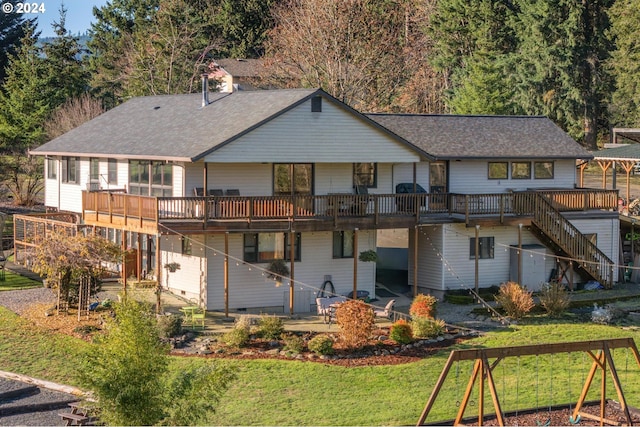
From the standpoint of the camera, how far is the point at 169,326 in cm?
3053

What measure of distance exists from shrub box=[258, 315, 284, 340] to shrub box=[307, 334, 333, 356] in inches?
55.6

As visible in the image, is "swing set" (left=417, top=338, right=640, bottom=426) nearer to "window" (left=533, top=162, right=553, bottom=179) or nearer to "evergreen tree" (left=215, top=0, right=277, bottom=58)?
"window" (left=533, top=162, right=553, bottom=179)

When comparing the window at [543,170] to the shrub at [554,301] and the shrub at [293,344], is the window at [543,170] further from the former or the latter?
the shrub at [293,344]

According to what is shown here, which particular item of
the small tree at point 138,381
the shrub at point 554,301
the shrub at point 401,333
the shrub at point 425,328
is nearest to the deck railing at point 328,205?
the shrub at point 554,301

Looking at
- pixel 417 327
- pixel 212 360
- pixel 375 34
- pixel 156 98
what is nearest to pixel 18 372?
pixel 212 360

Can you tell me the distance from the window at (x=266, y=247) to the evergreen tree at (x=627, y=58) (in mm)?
39716

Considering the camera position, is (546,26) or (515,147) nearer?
(515,147)

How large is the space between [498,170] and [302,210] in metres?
10.0

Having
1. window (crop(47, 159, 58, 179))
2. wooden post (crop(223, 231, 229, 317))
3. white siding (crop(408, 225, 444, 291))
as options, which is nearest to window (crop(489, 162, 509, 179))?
white siding (crop(408, 225, 444, 291))

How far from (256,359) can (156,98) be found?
18.9 meters

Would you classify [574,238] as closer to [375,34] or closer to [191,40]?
[375,34]

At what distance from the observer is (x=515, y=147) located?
4172cm

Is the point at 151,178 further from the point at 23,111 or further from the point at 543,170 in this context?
the point at 23,111

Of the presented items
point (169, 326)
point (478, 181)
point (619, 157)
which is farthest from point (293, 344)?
point (619, 157)
